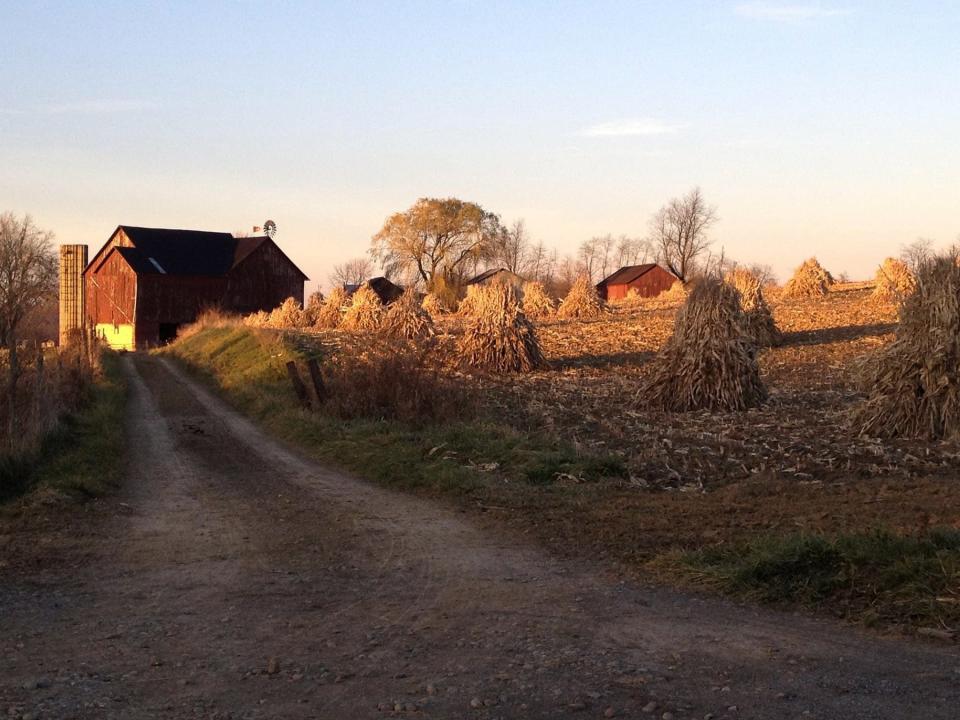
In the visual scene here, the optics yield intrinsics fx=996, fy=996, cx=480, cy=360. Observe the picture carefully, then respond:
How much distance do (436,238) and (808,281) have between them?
121 feet

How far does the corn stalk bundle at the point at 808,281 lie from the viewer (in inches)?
1833

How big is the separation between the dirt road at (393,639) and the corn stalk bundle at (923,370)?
24.7 ft

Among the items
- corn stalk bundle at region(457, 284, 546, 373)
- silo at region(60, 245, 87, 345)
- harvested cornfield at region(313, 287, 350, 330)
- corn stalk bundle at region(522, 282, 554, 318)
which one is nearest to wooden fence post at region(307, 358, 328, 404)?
corn stalk bundle at region(457, 284, 546, 373)

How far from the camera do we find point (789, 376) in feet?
78.4

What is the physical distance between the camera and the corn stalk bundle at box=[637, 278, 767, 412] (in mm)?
18750

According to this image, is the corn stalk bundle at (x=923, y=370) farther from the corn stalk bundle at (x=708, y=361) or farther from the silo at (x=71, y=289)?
the silo at (x=71, y=289)

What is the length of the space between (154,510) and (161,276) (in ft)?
162

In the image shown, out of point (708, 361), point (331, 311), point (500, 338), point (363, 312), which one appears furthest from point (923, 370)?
point (331, 311)

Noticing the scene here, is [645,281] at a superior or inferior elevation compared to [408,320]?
superior

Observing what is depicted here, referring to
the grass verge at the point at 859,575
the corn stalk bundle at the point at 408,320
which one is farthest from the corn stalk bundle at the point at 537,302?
the grass verge at the point at 859,575

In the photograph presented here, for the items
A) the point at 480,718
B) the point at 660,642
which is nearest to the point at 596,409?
the point at 660,642

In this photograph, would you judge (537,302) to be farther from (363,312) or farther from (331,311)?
(363,312)

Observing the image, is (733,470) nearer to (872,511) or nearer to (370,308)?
(872,511)

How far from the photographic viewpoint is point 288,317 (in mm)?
47781
